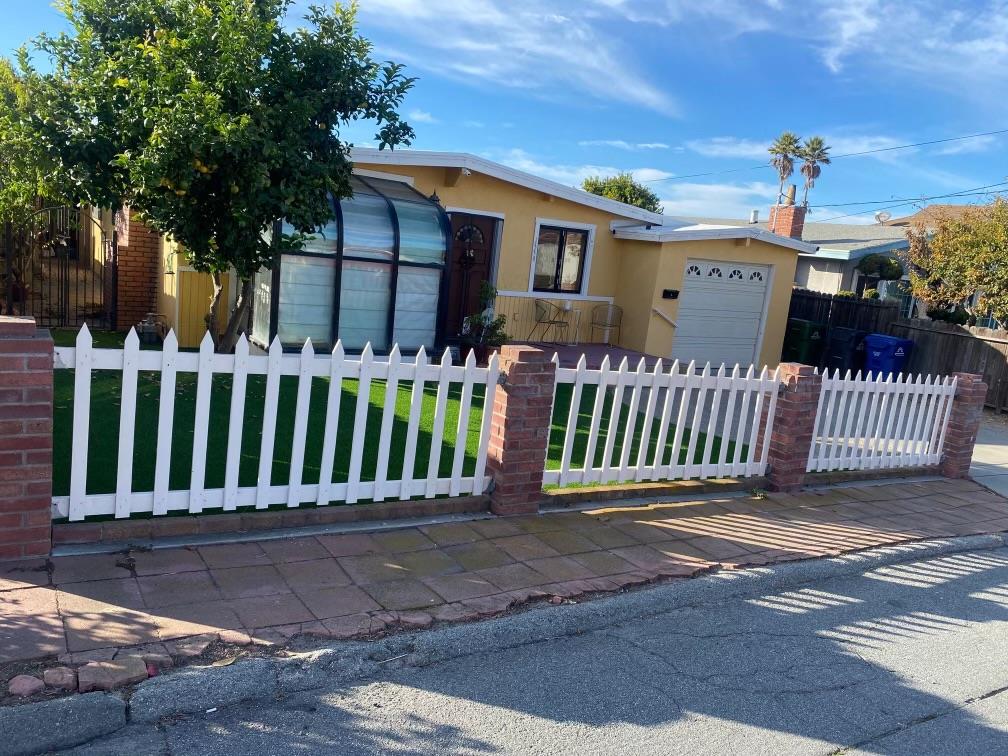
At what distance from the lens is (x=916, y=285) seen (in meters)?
18.4

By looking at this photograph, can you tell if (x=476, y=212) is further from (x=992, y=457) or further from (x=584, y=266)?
(x=992, y=457)

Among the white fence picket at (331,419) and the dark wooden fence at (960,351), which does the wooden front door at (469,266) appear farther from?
the dark wooden fence at (960,351)

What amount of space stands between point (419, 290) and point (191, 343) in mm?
3490

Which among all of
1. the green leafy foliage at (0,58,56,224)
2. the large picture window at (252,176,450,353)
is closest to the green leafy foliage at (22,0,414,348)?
the green leafy foliage at (0,58,56,224)

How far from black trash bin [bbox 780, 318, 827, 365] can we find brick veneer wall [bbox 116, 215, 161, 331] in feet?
42.4

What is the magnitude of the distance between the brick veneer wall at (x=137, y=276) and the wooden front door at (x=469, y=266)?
4.70 meters

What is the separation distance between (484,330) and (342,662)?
875 cm

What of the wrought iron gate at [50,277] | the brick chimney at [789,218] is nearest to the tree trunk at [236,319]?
the wrought iron gate at [50,277]

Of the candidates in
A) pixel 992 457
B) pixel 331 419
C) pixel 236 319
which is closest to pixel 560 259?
pixel 236 319

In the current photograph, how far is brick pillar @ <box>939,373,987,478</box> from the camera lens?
909 centimetres

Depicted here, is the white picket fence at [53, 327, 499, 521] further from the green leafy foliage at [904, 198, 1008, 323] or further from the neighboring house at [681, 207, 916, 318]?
the neighboring house at [681, 207, 916, 318]

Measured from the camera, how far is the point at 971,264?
15.8 meters

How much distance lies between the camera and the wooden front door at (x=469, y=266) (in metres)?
13.8

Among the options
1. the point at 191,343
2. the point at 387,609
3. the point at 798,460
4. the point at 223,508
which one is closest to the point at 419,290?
the point at 191,343
